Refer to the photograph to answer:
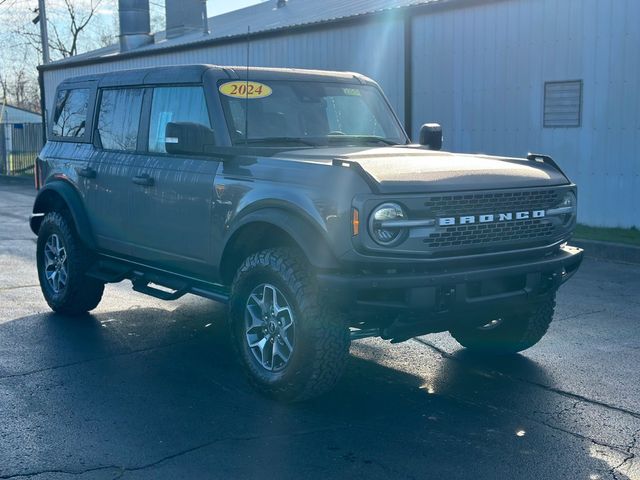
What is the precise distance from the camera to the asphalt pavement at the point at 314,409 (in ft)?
14.0

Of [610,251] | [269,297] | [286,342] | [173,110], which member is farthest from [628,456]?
[610,251]

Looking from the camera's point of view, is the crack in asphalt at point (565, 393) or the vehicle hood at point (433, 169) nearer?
the vehicle hood at point (433, 169)

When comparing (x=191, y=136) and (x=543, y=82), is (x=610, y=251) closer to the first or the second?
(x=543, y=82)

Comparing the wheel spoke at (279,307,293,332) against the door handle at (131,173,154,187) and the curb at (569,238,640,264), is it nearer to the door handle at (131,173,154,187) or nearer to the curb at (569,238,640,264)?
the door handle at (131,173,154,187)

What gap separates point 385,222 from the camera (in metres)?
4.74

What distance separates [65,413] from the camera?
5.04 metres

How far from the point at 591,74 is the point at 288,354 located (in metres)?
9.25

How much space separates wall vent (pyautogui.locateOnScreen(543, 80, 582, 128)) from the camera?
13.1 metres

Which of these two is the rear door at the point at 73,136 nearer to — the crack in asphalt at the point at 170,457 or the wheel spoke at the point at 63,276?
the wheel spoke at the point at 63,276

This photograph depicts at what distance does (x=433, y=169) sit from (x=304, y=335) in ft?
3.93

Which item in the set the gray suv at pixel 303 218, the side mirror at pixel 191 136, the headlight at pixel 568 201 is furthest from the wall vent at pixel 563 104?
the side mirror at pixel 191 136

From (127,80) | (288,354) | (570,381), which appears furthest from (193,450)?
(127,80)

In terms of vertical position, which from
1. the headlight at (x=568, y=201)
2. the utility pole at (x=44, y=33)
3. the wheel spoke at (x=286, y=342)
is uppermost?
the utility pole at (x=44, y=33)

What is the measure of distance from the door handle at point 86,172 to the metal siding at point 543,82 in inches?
327
